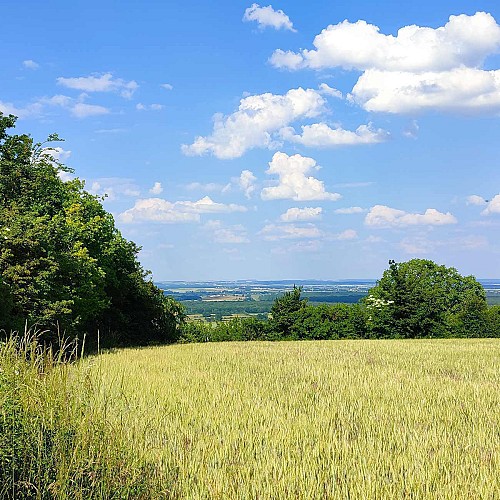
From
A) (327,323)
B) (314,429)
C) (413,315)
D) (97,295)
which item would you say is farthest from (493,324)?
(314,429)

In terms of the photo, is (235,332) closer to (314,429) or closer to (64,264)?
(64,264)

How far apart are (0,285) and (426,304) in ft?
91.8

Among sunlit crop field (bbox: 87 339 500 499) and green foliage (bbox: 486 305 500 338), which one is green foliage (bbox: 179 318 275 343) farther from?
sunlit crop field (bbox: 87 339 500 499)

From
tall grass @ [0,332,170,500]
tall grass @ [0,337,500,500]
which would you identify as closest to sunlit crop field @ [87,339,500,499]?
tall grass @ [0,337,500,500]

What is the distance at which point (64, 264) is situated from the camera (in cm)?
2028

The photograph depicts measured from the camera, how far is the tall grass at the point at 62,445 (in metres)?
4.73

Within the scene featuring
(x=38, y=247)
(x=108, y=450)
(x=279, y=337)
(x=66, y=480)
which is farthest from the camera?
(x=279, y=337)

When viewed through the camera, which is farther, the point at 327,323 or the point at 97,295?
the point at 327,323

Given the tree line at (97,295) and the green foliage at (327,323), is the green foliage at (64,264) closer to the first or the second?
the tree line at (97,295)

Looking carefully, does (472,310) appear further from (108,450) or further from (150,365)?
(108,450)

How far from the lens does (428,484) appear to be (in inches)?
214

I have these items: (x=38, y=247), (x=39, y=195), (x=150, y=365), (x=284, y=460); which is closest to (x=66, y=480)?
(x=284, y=460)

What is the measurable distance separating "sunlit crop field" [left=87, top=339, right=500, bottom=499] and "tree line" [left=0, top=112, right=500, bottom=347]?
20.3 ft

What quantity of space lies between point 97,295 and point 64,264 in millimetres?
4112
